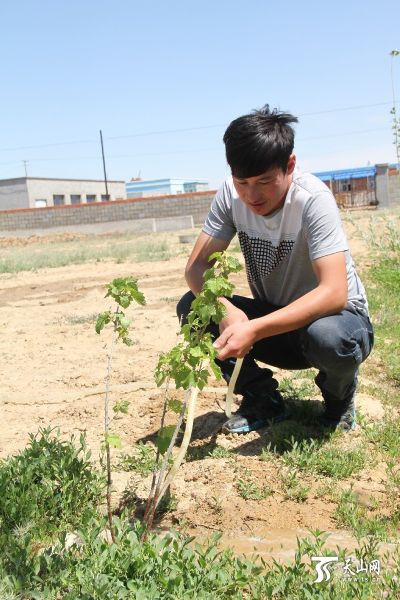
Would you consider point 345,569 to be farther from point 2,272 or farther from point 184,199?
point 184,199

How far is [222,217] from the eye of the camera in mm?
2891

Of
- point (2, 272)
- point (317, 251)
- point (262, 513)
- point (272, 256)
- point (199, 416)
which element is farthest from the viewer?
point (2, 272)

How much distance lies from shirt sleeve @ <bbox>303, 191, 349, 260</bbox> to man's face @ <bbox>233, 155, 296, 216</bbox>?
0.43ft

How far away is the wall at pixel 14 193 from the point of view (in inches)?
1665

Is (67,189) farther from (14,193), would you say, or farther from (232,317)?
(232,317)

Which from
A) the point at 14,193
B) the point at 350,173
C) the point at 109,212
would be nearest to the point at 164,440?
the point at 109,212

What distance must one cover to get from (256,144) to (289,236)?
0.52m

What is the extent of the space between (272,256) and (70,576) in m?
1.55

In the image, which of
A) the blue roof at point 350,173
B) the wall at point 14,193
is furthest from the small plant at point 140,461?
the wall at point 14,193

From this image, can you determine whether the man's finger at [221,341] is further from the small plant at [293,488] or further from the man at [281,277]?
the small plant at [293,488]

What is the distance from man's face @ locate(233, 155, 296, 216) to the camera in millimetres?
2430

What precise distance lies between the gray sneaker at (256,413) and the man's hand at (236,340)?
0.69m

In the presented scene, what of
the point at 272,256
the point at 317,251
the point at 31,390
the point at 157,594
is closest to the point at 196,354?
the point at 157,594

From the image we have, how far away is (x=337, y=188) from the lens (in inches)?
1299
